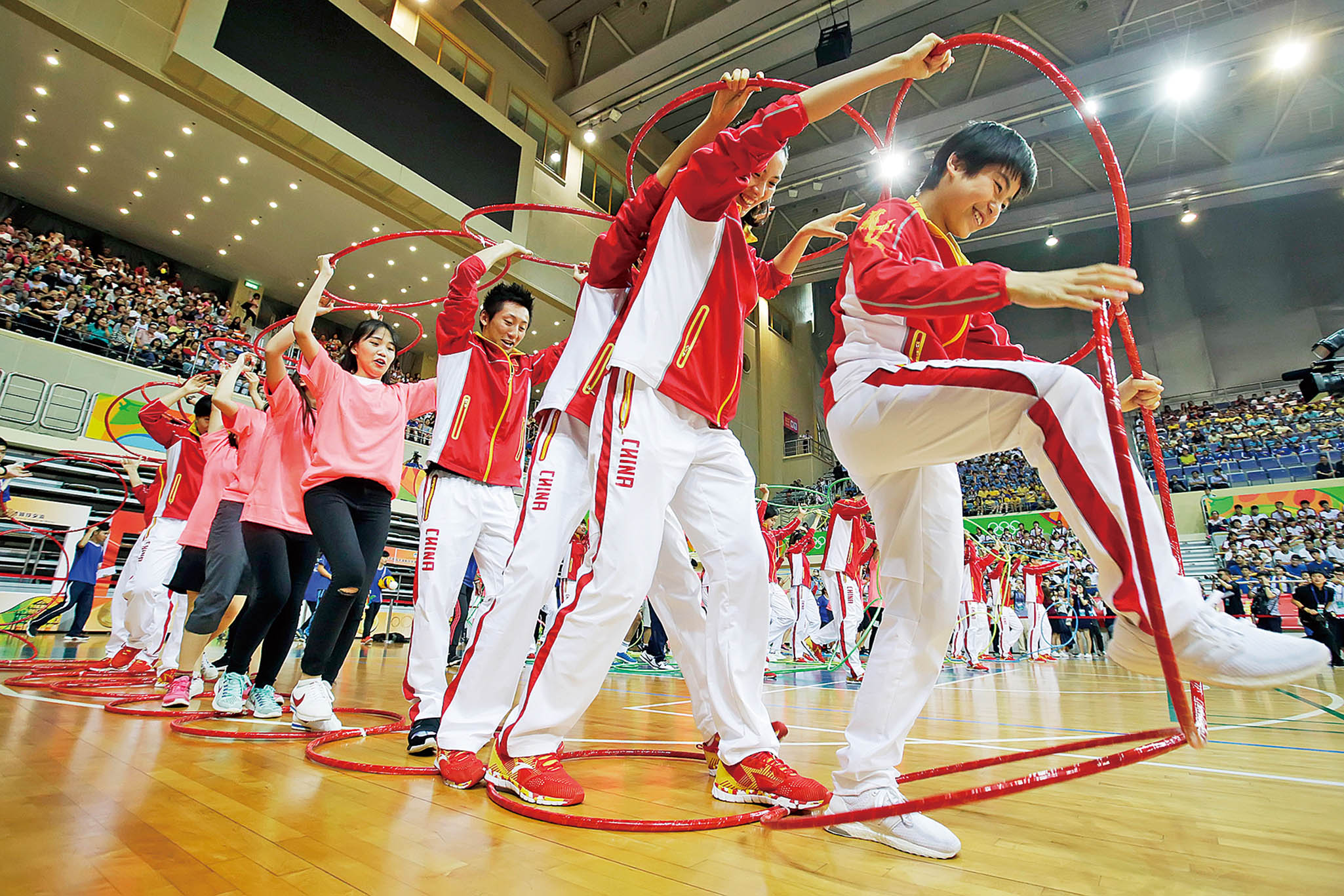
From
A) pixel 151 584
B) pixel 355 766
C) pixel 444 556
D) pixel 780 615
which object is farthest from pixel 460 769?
pixel 780 615

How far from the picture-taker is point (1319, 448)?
750 inches

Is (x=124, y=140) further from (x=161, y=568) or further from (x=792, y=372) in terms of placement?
(x=792, y=372)

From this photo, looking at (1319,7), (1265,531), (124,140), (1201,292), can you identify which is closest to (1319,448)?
(1265,531)

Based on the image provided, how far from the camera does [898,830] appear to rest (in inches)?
56.6

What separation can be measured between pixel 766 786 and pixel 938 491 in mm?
918

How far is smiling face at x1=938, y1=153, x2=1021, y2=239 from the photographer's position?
192cm

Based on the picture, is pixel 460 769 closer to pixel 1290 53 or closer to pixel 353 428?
pixel 353 428

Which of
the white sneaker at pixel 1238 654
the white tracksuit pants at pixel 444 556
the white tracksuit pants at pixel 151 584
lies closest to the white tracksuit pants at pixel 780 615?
the white tracksuit pants at pixel 444 556

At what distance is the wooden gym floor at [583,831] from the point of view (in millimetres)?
1170

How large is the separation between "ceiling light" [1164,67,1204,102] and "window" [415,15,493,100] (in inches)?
652

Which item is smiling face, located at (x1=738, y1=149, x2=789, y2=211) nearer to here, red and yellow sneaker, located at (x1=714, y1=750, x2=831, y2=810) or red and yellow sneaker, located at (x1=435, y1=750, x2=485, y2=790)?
red and yellow sneaker, located at (x1=714, y1=750, x2=831, y2=810)

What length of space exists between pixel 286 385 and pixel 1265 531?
72.5 feet

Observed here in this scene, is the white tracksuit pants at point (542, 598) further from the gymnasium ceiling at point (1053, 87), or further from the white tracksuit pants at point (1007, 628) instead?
the gymnasium ceiling at point (1053, 87)

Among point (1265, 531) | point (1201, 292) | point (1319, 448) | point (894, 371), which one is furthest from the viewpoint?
point (1201, 292)
